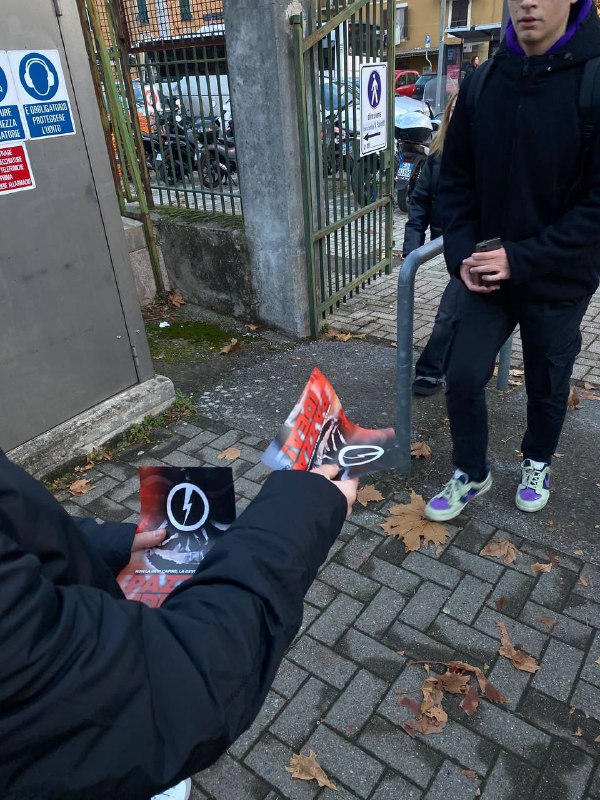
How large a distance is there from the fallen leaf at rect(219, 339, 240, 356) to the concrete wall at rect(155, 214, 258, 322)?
1.17 feet

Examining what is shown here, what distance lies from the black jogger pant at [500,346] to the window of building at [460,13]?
3988 centimetres

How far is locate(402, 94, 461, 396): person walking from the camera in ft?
12.8

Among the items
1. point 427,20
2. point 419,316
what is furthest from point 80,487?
point 427,20

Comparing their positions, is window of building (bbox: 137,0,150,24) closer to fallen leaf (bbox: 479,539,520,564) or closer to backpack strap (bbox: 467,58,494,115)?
backpack strap (bbox: 467,58,494,115)

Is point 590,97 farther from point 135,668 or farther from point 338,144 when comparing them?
point 338,144

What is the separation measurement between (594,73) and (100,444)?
Answer: 3.10m

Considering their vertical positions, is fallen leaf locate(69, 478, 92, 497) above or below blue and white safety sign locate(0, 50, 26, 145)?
below

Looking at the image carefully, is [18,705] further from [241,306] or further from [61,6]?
[241,306]

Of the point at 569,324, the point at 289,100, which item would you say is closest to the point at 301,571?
the point at 569,324

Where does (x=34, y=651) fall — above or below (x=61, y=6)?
below

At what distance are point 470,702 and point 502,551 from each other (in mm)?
814

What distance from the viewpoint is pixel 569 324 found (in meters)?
2.59

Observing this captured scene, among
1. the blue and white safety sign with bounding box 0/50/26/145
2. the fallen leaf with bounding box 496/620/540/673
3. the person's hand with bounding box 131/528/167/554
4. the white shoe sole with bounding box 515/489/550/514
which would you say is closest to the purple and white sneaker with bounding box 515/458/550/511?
the white shoe sole with bounding box 515/489/550/514

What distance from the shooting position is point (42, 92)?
3.02 m
